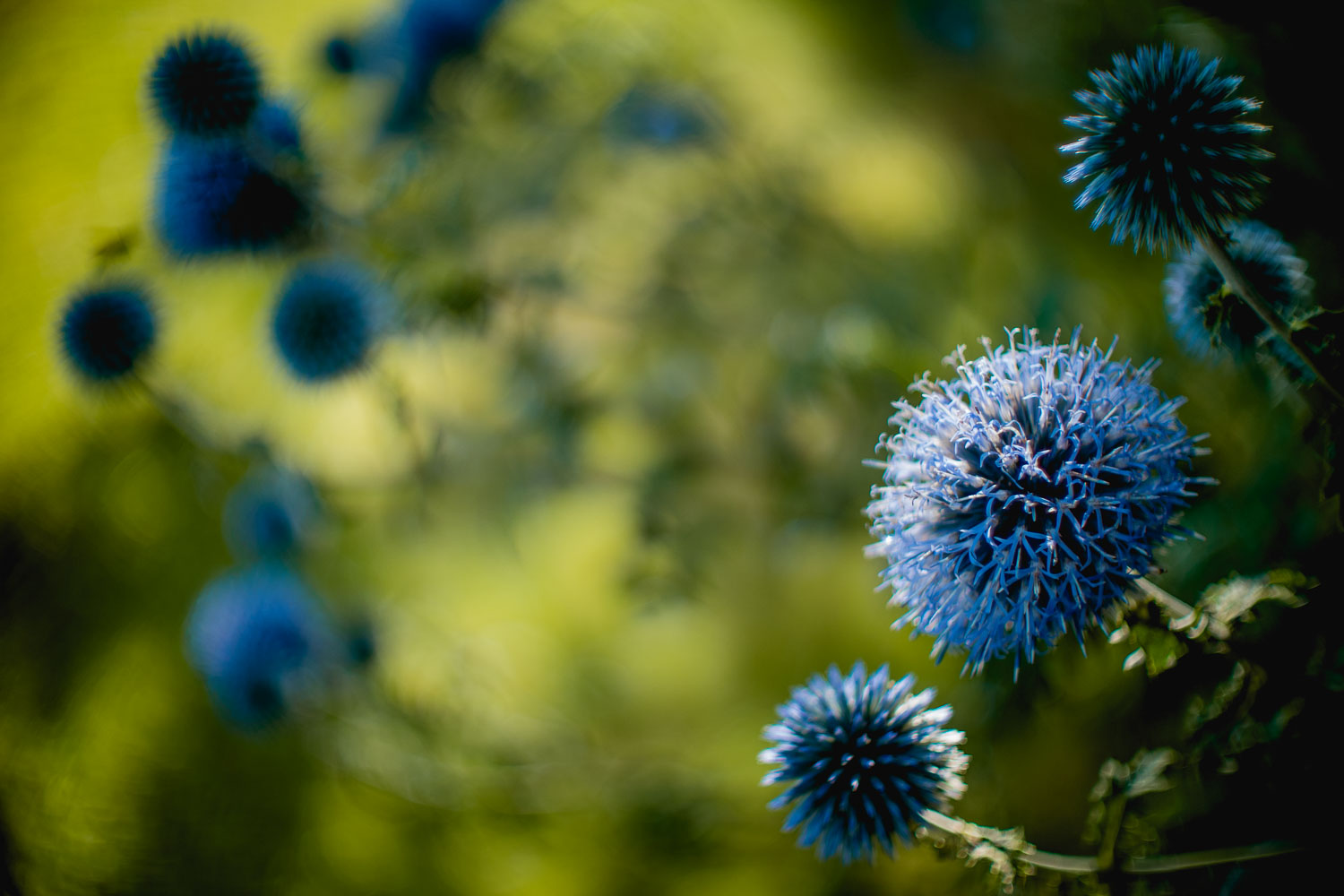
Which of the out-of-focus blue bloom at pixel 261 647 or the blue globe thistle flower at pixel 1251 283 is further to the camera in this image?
the out-of-focus blue bloom at pixel 261 647

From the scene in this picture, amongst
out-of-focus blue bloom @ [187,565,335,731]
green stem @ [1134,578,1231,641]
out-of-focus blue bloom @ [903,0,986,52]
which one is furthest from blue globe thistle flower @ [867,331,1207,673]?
out-of-focus blue bloom @ [903,0,986,52]

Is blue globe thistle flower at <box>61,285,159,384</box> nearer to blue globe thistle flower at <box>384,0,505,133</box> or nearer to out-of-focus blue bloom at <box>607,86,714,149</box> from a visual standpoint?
blue globe thistle flower at <box>384,0,505,133</box>

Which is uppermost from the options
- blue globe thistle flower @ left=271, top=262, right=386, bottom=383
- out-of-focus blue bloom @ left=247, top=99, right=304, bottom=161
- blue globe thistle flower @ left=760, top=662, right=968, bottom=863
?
out-of-focus blue bloom @ left=247, top=99, right=304, bottom=161

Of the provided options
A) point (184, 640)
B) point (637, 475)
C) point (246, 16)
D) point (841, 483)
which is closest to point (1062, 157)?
point (841, 483)

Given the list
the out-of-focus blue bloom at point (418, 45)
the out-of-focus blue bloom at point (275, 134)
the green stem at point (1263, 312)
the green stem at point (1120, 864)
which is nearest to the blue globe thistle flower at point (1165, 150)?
the green stem at point (1263, 312)

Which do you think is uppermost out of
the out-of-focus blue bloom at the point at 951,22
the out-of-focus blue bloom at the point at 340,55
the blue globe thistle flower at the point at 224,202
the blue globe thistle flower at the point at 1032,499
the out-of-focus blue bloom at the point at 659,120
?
the out-of-focus blue bloom at the point at 951,22

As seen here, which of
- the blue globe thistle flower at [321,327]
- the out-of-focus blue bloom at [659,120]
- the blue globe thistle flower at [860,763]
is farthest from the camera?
the out-of-focus blue bloom at [659,120]

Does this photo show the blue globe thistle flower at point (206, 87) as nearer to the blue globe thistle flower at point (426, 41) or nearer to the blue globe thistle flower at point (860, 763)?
the blue globe thistle flower at point (426, 41)

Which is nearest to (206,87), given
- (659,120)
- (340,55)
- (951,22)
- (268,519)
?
(340,55)
